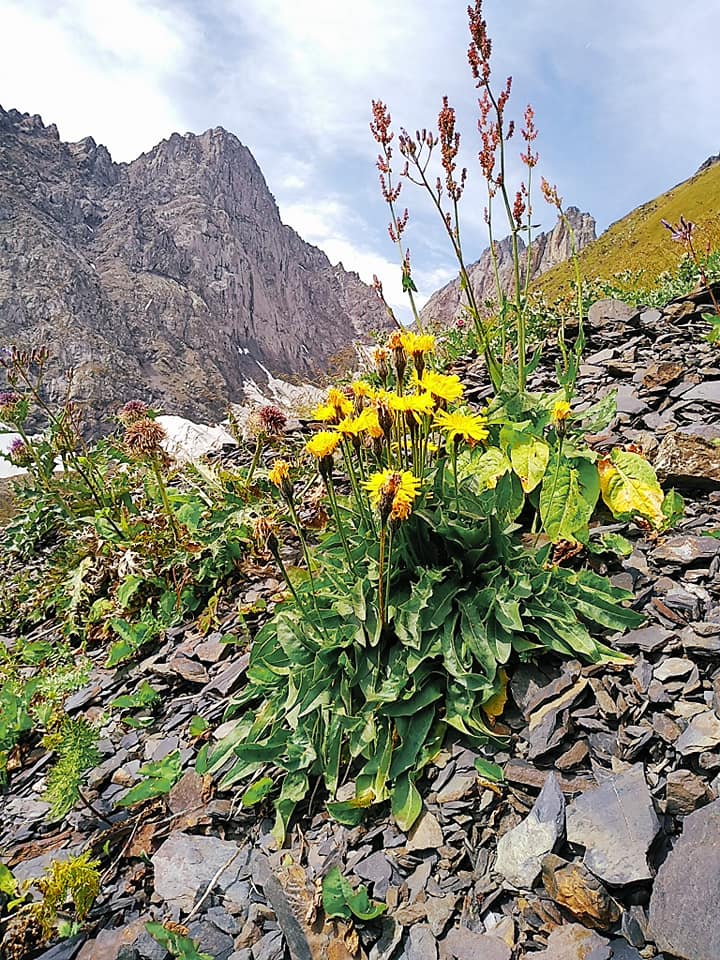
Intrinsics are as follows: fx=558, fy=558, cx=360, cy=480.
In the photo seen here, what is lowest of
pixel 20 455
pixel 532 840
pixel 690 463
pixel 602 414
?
pixel 532 840

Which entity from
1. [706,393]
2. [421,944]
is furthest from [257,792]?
[706,393]

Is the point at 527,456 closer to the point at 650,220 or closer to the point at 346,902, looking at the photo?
the point at 346,902

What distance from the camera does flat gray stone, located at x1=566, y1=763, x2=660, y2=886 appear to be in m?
1.25

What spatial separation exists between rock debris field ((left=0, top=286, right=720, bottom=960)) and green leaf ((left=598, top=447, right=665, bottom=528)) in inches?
3.2

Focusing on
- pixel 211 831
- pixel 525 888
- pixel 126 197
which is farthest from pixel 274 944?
pixel 126 197

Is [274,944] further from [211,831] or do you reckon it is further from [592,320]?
[592,320]

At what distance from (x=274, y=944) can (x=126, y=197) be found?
108 meters

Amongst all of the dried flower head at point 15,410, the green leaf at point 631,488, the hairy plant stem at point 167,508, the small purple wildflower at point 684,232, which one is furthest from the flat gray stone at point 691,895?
the dried flower head at point 15,410

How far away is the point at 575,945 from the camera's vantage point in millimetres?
1201

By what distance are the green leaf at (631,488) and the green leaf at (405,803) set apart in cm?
136

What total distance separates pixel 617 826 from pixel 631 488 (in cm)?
137

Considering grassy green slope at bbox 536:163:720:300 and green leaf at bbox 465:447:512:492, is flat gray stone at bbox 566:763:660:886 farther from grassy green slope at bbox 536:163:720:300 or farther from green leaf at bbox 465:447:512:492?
grassy green slope at bbox 536:163:720:300

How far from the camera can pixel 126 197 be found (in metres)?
90.8

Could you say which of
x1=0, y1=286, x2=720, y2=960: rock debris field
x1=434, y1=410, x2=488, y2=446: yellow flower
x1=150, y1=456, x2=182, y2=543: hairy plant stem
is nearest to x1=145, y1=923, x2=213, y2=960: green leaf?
x1=0, y1=286, x2=720, y2=960: rock debris field
